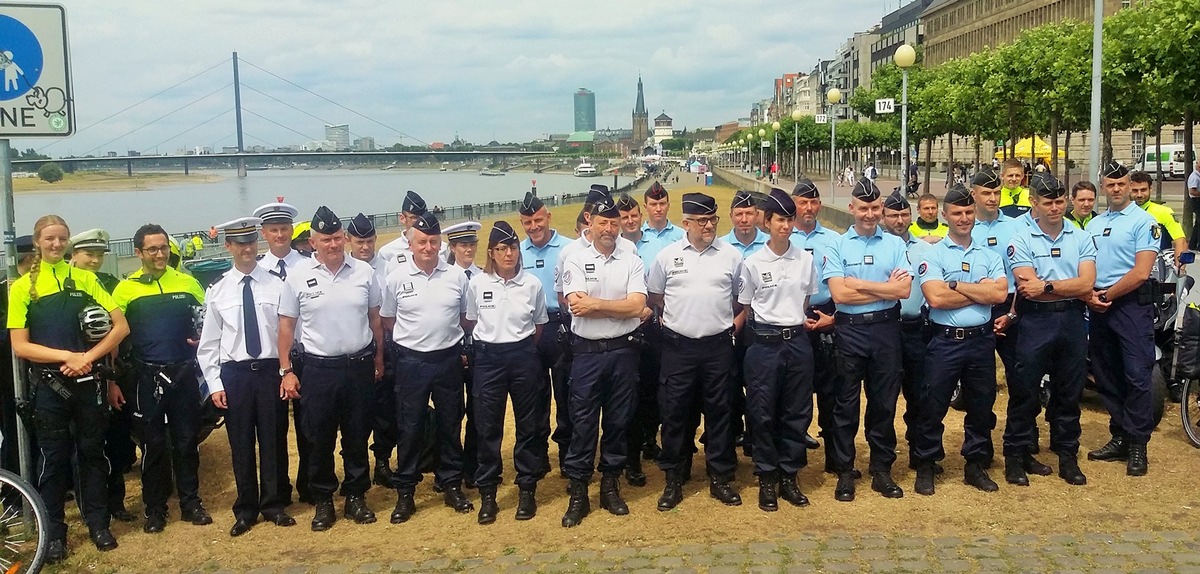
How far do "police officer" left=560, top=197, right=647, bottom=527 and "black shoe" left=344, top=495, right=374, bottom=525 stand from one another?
1.18 m

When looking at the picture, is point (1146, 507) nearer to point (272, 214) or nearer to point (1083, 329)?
point (1083, 329)

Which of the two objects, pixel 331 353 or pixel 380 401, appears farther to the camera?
pixel 380 401

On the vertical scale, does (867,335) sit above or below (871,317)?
below

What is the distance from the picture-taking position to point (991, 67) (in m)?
30.6

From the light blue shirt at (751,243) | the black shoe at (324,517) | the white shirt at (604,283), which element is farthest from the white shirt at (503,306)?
the light blue shirt at (751,243)

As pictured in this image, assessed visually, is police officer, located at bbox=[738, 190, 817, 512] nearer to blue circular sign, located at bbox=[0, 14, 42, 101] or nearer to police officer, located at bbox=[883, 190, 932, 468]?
police officer, located at bbox=[883, 190, 932, 468]

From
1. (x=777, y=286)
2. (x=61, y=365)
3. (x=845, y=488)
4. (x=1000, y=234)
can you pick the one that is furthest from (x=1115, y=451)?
(x=61, y=365)

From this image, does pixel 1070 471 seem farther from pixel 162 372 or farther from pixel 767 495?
A: pixel 162 372

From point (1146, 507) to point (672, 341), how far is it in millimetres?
2859

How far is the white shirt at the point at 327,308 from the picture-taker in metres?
5.70

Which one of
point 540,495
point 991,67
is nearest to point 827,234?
point 540,495

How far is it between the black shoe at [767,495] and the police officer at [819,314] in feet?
1.25

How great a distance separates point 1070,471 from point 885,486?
1.17 metres

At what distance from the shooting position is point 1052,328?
6082mm
